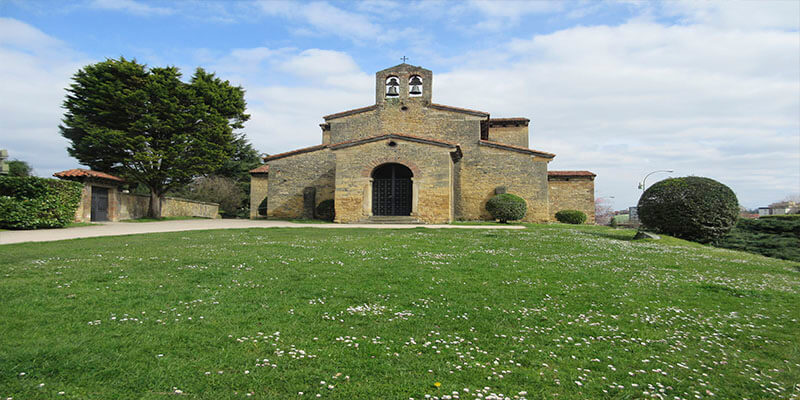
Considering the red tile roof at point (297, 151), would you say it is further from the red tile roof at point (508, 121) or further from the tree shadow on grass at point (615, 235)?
the tree shadow on grass at point (615, 235)

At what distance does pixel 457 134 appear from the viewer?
28781 millimetres

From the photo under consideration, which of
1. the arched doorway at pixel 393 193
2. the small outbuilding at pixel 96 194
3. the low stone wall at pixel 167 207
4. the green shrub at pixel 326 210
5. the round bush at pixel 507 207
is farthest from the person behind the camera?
the green shrub at pixel 326 210

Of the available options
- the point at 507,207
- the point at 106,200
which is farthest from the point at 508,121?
the point at 106,200

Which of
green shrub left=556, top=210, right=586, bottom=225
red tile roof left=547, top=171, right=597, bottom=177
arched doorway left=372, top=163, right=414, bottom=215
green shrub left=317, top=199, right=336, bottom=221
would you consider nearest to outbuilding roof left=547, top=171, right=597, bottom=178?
red tile roof left=547, top=171, right=597, bottom=177

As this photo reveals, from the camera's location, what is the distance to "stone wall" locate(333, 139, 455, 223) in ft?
74.4

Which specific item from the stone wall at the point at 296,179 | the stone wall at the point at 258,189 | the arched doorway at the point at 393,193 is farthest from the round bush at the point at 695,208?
the stone wall at the point at 258,189

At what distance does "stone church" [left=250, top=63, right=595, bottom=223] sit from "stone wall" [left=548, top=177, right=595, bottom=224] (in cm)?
7

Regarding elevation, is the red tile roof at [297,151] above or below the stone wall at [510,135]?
below

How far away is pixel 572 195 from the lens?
95.5 ft

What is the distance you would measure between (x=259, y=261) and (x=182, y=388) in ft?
18.4

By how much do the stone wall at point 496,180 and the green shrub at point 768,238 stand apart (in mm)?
9664

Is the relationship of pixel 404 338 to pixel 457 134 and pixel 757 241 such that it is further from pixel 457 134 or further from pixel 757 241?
pixel 457 134

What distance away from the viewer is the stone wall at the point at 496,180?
2617 cm

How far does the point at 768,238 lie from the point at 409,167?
18.2 meters
